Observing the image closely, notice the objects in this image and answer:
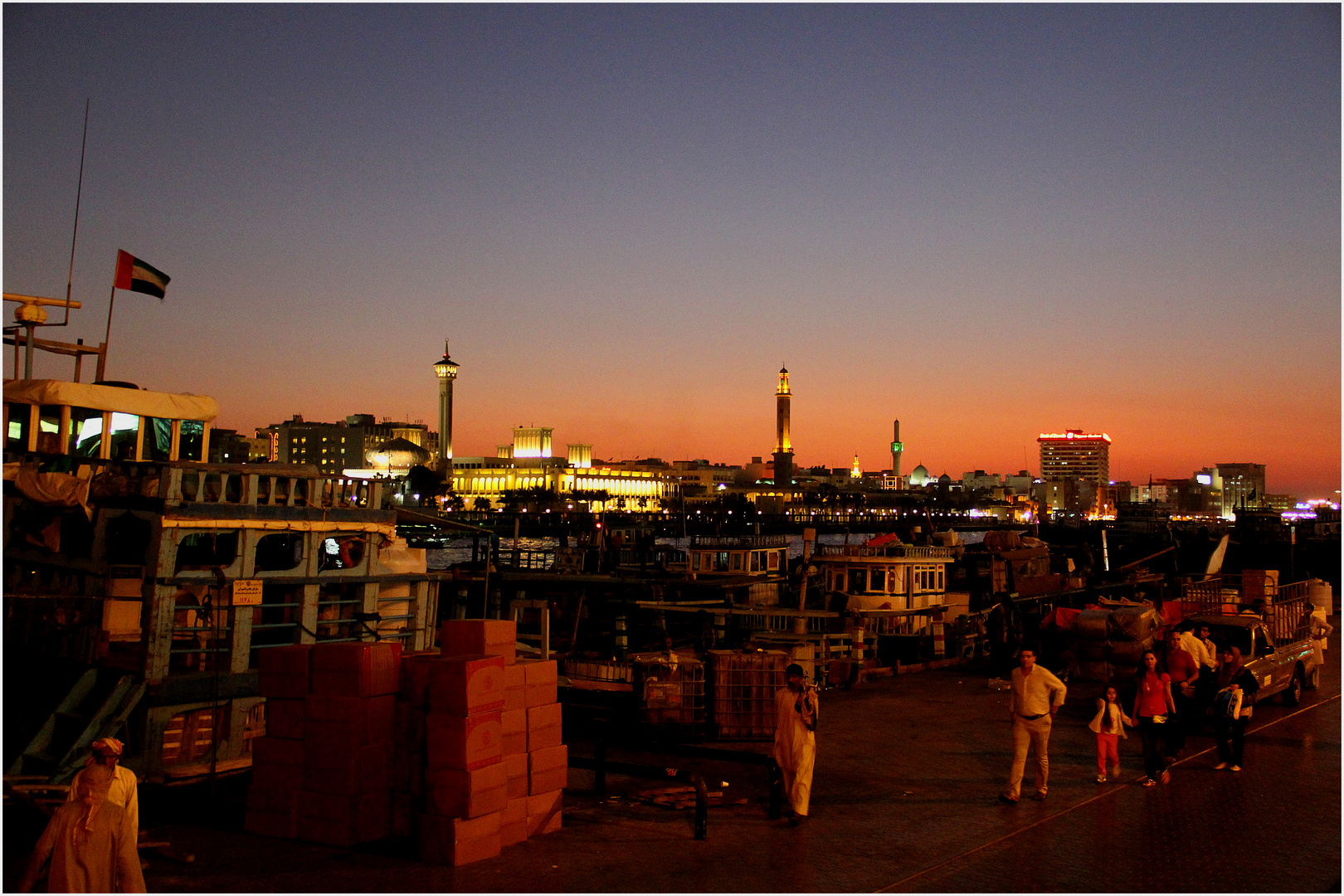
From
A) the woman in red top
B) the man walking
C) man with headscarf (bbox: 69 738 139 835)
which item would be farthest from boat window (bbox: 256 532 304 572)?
the woman in red top

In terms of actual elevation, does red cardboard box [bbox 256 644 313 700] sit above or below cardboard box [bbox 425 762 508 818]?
above

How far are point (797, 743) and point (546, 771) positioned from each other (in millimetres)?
2269

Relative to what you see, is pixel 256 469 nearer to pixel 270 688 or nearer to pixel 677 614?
pixel 270 688

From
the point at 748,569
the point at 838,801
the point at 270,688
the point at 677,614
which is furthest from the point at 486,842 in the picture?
the point at 748,569

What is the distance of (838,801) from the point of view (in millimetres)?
10000

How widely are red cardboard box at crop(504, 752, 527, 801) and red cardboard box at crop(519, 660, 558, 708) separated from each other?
467 millimetres

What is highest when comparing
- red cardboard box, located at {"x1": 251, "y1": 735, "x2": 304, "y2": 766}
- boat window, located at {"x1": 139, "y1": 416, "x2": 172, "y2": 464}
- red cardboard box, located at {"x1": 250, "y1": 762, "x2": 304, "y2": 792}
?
boat window, located at {"x1": 139, "y1": 416, "x2": 172, "y2": 464}

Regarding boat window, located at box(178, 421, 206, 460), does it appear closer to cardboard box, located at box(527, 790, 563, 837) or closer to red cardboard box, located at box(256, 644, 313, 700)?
red cardboard box, located at box(256, 644, 313, 700)

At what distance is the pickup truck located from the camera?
14.2 m

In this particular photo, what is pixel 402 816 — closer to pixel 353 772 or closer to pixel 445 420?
pixel 353 772

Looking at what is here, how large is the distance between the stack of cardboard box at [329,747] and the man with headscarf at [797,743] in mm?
3480

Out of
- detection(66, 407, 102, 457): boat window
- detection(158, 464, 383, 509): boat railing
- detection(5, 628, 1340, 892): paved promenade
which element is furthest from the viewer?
detection(66, 407, 102, 457): boat window

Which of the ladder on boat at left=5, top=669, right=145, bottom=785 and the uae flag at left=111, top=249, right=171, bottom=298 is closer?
the ladder on boat at left=5, top=669, right=145, bottom=785

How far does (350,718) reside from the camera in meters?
8.30
